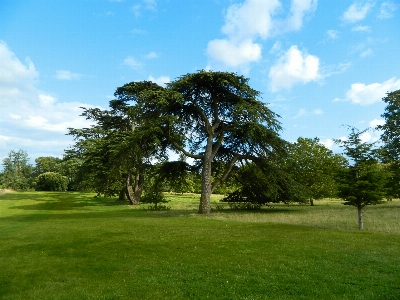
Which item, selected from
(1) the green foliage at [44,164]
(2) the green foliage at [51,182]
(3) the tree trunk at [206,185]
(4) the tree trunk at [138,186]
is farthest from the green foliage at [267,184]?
(1) the green foliage at [44,164]

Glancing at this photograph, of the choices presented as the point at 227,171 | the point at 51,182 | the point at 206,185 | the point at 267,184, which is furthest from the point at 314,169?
the point at 51,182

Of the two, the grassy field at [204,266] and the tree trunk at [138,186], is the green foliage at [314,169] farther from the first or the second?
the grassy field at [204,266]

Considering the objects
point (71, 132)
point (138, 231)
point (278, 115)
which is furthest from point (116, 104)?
point (138, 231)

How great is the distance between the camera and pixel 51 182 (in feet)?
303

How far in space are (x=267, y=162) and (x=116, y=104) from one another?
72.5 ft

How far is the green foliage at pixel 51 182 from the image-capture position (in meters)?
91.9

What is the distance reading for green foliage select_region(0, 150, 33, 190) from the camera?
9831cm

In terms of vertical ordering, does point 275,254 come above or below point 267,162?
below

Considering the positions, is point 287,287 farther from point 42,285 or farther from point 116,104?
point 116,104

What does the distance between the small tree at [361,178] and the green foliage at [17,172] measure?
100990mm

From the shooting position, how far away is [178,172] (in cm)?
3117

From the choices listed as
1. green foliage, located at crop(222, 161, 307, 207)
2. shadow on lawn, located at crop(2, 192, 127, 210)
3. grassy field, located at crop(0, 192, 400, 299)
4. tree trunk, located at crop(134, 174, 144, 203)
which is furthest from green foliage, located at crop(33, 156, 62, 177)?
grassy field, located at crop(0, 192, 400, 299)

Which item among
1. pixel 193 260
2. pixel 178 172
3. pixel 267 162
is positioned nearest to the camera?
pixel 193 260

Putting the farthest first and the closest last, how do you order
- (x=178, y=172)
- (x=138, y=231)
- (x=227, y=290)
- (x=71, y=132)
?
(x=71, y=132) → (x=178, y=172) → (x=138, y=231) → (x=227, y=290)
